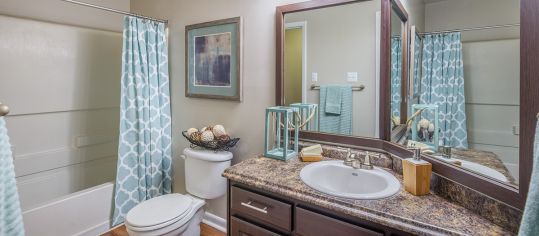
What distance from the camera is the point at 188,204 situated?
193cm

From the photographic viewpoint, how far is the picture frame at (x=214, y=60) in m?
2.06

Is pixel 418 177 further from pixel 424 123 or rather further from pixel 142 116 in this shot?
pixel 142 116

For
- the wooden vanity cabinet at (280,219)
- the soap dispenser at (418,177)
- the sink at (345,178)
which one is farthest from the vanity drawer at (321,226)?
the soap dispenser at (418,177)

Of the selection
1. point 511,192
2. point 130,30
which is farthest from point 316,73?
point 130,30

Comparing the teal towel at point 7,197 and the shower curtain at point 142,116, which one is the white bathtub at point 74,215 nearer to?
the shower curtain at point 142,116

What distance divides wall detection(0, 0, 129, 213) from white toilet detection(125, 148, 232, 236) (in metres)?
0.80

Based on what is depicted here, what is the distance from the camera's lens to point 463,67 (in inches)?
42.7

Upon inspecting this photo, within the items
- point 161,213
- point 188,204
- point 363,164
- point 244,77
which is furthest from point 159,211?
point 363,164

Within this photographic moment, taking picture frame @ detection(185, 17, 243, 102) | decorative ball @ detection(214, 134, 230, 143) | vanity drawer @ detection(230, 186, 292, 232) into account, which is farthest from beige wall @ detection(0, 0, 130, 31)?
vanity drawer @ detection(230, 186, 292, 232)

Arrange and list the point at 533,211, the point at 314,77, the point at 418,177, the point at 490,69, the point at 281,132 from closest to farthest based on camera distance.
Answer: the point at 533,211 → the point at 490,69 → the point at 418,177 → the point at 314,77 → the point at 281,132

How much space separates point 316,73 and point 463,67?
792 mm

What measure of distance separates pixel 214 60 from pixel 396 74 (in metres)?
1.34

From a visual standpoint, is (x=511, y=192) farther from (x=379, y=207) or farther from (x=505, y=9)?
(x=505, y=9)

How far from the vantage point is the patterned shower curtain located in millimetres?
1488
